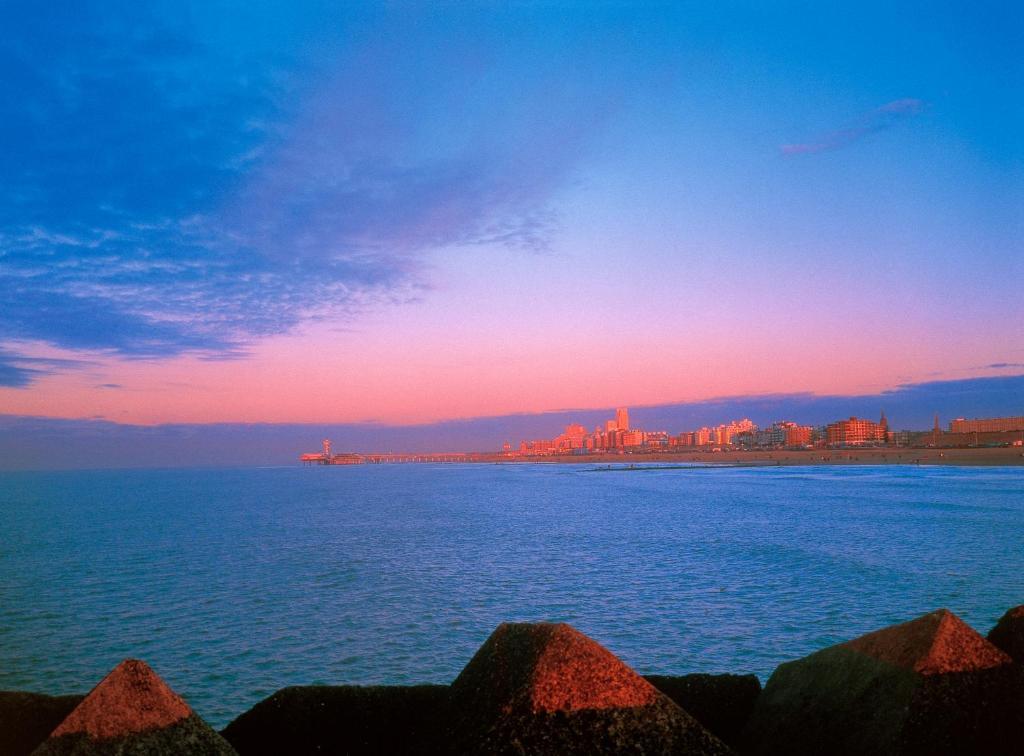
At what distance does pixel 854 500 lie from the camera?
250 ft

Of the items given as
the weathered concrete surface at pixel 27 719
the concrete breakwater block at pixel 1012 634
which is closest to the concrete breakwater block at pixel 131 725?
the weathered concrete surface at pixel 27 719

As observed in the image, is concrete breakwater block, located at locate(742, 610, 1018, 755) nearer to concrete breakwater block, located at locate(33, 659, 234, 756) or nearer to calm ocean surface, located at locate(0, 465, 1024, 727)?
concrete breakwater block, located at locate(33, 659, 234, 756)

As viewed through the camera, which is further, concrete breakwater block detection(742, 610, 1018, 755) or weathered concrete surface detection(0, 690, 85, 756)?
weathered concrete surface detection(0, 690, 85, 756)

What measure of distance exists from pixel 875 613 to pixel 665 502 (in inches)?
2310

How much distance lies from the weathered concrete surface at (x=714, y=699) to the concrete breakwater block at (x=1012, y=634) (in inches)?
84.6

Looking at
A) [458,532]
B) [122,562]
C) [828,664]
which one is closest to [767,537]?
[458,532]

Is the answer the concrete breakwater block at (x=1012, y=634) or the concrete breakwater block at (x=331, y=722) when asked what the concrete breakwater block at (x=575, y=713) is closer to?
the concrete breakwater block at (x=331, y=722)

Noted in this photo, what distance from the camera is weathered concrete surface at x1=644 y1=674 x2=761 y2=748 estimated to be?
22.7 feet

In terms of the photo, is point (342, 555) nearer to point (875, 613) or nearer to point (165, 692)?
point (875, 613)

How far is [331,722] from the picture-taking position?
20.9ft

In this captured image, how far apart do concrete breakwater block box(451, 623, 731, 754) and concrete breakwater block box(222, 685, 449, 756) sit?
2071mm

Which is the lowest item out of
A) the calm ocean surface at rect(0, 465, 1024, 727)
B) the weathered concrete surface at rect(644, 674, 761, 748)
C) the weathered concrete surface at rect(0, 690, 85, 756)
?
the calm ocean surface at rect(0, 465, 1024, 727)

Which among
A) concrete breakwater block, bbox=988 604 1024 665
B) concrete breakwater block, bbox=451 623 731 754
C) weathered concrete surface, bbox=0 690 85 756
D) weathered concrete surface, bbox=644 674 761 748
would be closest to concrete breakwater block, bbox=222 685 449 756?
weathered concrete surface, bbox=0 690 85 756

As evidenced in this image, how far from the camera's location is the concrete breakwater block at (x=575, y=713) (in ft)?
13.5
